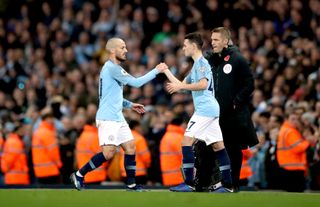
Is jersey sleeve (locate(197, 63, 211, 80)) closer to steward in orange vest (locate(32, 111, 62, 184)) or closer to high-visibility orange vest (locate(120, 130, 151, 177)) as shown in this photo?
high-visibility orange vest (locate(120, 130, 151, 177))

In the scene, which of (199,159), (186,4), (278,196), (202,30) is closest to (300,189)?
(199,159)

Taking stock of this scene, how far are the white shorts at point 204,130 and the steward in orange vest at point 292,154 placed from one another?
13.3 feet

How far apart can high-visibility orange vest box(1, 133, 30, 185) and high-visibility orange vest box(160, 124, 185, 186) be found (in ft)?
9.10

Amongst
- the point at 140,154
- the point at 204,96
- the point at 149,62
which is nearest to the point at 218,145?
the point at 204,96

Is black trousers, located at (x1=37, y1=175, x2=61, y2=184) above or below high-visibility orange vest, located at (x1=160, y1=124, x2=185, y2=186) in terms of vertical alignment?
below

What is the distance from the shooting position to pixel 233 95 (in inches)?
540

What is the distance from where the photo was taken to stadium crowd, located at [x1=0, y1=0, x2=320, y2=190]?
18750 millimetres

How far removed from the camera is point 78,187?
44.3 feet

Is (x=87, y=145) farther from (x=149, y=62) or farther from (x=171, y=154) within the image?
(x=149, y=62)

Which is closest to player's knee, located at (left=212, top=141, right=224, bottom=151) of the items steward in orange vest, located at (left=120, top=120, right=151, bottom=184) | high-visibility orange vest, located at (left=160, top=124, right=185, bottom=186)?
high-visibility orange vest, located at (left=160, top=124, right=185, bottom=186)

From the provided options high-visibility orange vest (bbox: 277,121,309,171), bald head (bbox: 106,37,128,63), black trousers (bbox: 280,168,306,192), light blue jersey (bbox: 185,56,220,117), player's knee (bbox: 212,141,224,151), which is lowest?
black trousers (bbox: 280,168,306,192)

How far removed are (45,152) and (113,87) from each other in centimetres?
536

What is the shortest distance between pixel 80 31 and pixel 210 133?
40.7ft

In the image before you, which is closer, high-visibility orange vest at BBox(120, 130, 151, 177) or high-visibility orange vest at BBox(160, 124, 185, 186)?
high-visibility orange vest at BBox(160, 124, 185, 186)
